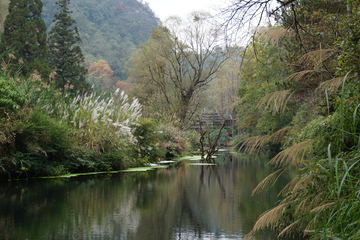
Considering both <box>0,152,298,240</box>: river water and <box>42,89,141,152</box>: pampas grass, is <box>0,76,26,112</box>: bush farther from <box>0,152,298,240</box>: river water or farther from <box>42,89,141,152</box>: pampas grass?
<box>0,152,298,240</box>: river water

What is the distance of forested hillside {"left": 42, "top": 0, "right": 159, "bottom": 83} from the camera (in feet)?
210

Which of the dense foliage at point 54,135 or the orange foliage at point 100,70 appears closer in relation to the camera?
the dense foliage at point 54,135

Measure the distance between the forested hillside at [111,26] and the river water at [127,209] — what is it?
53889mm

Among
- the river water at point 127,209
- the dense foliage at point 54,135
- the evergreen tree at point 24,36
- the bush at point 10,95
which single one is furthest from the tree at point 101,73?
the river water at point 127,209

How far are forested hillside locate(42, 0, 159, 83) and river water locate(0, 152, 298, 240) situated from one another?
53889 millimetres

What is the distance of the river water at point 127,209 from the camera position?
425cm

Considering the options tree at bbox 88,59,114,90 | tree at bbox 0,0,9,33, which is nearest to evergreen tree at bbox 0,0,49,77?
tree at bbox 0,0,9,33

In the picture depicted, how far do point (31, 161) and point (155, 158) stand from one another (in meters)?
6.84

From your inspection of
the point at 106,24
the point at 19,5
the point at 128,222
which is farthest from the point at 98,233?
the point at 106,24

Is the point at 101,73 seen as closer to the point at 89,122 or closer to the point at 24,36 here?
the point at 24,36

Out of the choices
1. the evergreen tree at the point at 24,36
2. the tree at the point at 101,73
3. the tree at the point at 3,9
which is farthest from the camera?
the tree at the point at 101,73

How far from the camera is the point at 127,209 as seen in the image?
5602mm

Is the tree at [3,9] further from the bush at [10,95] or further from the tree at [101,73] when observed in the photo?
the bush at [10,95]

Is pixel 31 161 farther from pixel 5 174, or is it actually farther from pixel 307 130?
pixel 307 130
